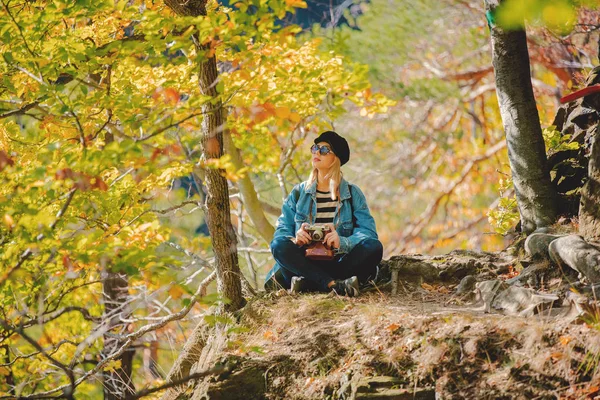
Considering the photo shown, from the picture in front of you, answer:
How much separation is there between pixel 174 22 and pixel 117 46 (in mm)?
393

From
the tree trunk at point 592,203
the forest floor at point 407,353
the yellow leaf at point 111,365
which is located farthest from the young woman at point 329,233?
the yellow leaf at point 111,365

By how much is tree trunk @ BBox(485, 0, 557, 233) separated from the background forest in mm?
449

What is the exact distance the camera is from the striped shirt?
5.90 metres

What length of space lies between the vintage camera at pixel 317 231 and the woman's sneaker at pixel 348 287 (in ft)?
1.32

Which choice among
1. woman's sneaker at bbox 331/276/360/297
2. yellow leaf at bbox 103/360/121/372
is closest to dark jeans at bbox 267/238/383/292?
woman's sneaker at bbox 331/276/360/297

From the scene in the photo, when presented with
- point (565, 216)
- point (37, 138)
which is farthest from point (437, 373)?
point (37, 138)

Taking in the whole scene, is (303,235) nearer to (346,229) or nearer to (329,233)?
(329,233)

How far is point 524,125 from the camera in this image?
5.73 metres

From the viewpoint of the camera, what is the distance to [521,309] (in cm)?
452

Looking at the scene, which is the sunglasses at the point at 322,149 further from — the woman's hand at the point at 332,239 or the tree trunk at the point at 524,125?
the tree trunk at the point at 524,125

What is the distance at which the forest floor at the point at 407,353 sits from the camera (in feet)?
12.7

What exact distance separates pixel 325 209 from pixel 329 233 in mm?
440

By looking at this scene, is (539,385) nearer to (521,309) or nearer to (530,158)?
(521,309)

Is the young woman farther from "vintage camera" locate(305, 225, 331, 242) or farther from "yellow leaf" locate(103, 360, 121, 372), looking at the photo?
"yellow leaf" locate(103, 360, 121, 372)
